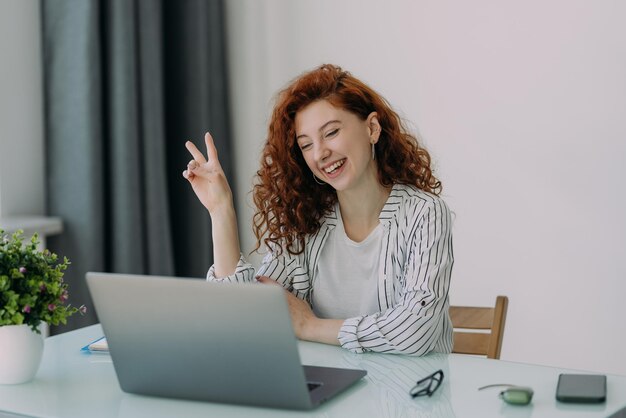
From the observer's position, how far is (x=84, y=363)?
1.72 m

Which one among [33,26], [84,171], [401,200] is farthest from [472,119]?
[33,26]

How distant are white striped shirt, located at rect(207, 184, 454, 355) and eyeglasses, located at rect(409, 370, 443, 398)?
0.71 feet

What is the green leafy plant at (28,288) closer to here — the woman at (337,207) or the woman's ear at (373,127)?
the woman at (337,207)

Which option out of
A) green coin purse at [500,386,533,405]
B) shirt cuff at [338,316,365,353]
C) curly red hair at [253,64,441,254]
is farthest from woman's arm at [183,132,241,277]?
green coin purse at [500,386,533,405]

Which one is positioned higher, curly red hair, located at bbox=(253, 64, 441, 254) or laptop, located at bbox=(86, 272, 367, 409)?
curly red hair, located at bbox=(253, 64, 441, 254)

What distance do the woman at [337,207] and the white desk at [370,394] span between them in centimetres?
26

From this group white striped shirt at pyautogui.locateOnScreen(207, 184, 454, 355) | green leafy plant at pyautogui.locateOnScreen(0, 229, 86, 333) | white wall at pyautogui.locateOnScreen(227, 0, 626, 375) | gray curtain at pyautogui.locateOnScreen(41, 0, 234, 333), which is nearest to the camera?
green leafy plant at pyautogui.locateOnScreen(0, 229, 86, 333)

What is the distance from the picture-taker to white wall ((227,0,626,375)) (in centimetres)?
275

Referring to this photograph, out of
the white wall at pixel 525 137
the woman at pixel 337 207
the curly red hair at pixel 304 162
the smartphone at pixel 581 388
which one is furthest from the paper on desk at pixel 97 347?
the white wall at pixel 525 137

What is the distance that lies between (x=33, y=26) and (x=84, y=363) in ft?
5.12

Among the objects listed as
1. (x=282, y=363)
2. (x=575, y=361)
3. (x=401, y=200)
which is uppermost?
(x=401, y=200)

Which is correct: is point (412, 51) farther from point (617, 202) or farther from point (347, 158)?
point (347, 158)

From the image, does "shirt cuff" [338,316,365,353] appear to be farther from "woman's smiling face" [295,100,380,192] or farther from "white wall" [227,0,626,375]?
"white wall" [227,0,626,375]

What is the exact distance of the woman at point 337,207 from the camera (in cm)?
196
